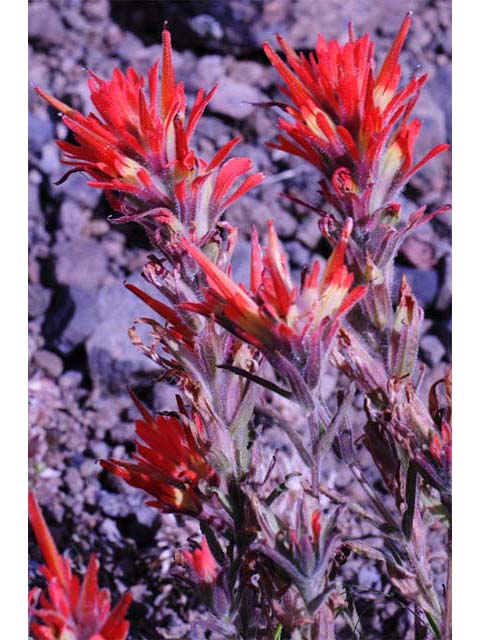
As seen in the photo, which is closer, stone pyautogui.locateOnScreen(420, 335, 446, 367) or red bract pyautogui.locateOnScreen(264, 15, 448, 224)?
red bract pyautogui.locateOnScreen(264, 15, 448, 224)

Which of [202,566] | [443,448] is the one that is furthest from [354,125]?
[202,566]

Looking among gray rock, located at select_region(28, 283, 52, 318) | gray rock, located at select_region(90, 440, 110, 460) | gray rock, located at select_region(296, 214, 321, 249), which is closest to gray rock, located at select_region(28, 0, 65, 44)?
gray rock, located at select_region(28, 283, 52, 318)

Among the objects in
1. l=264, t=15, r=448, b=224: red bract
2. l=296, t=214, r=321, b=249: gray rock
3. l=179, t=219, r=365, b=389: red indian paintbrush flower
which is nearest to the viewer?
l=179, t=219, r=365, b=389: red indian paintbrush flower

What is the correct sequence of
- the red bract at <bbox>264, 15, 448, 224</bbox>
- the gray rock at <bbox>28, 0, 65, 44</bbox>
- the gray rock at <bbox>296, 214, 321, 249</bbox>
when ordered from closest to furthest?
the red bract at <bbox>264, 15, 448, 224</bbox>
the gray rock at <bbox>28, 0, 65, 44</bbox>
the gray rock at <bbox>296, 214, 321, 249</bbox>

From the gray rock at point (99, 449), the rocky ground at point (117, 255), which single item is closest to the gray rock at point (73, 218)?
the rocky ground at point (117, 255)

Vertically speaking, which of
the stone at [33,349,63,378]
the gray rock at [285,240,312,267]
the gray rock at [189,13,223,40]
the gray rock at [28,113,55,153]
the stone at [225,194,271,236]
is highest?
the gray rock at [189,13,223,40]

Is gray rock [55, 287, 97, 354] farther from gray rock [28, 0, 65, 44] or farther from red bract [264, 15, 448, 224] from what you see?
red bract [264, 15, 448, 224]
